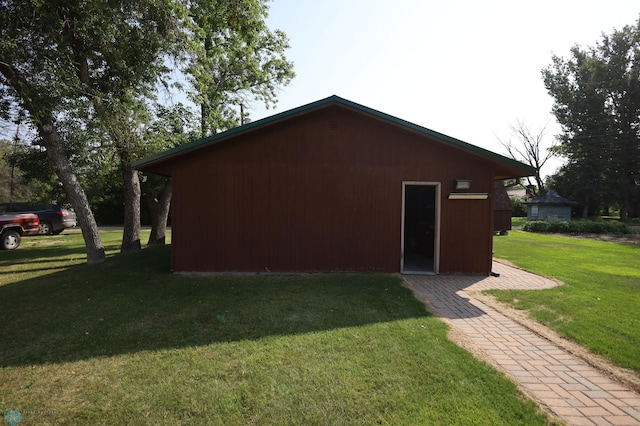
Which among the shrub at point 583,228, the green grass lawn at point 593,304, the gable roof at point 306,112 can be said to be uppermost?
the gable roof at point 306,112

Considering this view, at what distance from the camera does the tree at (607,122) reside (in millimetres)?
31094

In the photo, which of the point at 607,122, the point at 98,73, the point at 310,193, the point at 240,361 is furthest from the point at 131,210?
the point at 607,122

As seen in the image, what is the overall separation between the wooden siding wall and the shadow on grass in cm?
58

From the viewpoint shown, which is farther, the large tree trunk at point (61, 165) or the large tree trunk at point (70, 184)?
the large tree trunk at point (70, 184)

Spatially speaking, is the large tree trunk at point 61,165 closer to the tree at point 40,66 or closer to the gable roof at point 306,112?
the tree at point 40,66

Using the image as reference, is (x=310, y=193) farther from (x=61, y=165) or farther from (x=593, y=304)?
(x=61, y=165)

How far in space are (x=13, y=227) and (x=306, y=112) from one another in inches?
481

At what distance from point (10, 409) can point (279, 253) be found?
4962mm

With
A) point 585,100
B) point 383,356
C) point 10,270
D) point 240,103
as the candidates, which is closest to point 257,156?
point 383,356

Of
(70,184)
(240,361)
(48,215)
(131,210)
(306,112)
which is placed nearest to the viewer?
(240,361)

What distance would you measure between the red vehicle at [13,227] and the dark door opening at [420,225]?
1375 cm

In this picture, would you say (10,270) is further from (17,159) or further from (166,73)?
(166,73)

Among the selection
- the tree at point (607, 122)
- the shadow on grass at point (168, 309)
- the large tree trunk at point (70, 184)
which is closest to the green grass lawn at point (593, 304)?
the shadow on grass at point (168, 309)

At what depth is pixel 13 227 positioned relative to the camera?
11.5 metres
